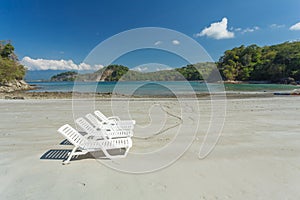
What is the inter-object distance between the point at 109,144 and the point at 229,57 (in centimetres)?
11096

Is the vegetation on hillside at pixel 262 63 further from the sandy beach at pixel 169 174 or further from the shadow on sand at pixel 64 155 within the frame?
the shadow on sand at pixel 64 155

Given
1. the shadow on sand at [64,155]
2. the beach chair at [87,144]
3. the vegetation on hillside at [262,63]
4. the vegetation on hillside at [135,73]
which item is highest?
the vegetation on hillside at [262,63]

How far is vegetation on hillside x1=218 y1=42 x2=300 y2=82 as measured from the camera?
241 ft

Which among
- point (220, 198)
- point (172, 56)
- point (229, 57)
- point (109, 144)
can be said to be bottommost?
point (220, 198)

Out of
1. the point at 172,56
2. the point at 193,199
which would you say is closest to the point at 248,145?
the point at 193,199

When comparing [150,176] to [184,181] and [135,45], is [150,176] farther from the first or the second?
[135,45]

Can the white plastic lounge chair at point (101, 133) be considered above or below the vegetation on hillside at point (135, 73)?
below

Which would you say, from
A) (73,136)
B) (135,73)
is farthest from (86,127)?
(135,73)

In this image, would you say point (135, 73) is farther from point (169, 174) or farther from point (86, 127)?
point (169, 174)

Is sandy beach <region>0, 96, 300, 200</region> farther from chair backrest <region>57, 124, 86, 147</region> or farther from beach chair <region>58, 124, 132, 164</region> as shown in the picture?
chair backrest <region>57, 124, 86, 147</region>

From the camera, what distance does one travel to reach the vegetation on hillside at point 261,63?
73.3 m

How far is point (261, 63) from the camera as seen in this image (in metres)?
85.4

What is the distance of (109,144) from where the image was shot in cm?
420

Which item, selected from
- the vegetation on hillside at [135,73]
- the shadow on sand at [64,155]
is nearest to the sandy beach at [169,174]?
the shadow on sand at [64,155]
